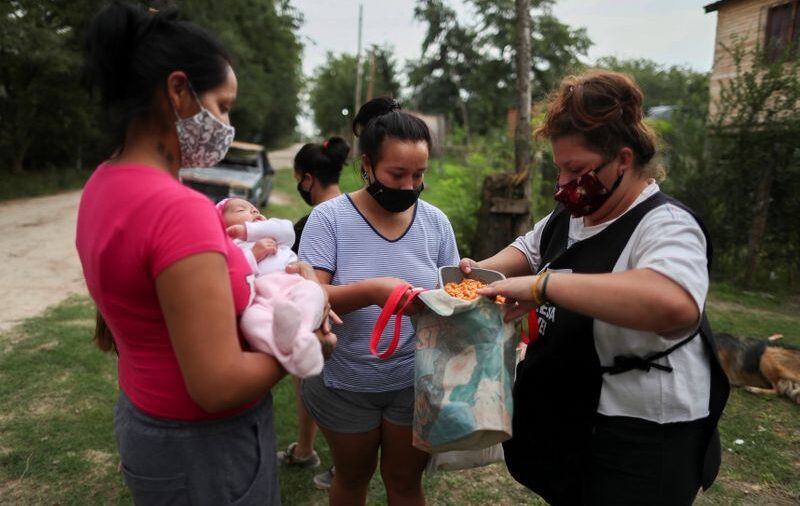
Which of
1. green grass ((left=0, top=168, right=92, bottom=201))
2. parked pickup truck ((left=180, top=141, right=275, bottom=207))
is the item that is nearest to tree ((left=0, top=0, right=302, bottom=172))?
green grass ((left=0, top=168, right=92, bottom=201))

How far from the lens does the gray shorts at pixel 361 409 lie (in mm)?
2299

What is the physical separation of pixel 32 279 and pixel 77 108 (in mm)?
12409

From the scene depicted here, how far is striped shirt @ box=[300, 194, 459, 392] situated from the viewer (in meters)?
2.26

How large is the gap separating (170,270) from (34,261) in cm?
919

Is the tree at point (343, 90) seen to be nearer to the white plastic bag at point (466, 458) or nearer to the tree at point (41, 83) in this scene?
the tree at point (41, 83)

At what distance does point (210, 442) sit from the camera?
1465mm

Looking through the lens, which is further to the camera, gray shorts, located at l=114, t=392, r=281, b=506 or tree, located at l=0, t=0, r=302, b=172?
tree, located at l=0, t=0, r=302, b=172

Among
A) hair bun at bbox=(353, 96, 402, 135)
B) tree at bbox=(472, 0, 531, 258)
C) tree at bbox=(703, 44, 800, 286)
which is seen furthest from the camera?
tree at bbox=(703, 44, 800, 286)

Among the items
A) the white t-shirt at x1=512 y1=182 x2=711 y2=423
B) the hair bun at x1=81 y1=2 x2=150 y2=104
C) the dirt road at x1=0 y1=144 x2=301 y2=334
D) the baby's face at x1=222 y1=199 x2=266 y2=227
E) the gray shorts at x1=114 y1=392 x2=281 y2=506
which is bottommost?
the dirt road at x1=0 y1=144 x2=301 y2=334

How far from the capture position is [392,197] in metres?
2.31

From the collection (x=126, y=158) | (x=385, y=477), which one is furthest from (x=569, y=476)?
(x=126, y=158)

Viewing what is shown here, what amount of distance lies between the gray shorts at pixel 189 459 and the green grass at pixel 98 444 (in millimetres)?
1973

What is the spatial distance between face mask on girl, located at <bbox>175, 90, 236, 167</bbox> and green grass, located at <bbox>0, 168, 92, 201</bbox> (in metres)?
16.1

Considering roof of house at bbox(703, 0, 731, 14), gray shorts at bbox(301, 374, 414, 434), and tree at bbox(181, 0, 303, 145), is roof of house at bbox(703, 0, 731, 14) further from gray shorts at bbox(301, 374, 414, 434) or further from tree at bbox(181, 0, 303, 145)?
gray shorts at bbox(301, 374, 414, 434)
